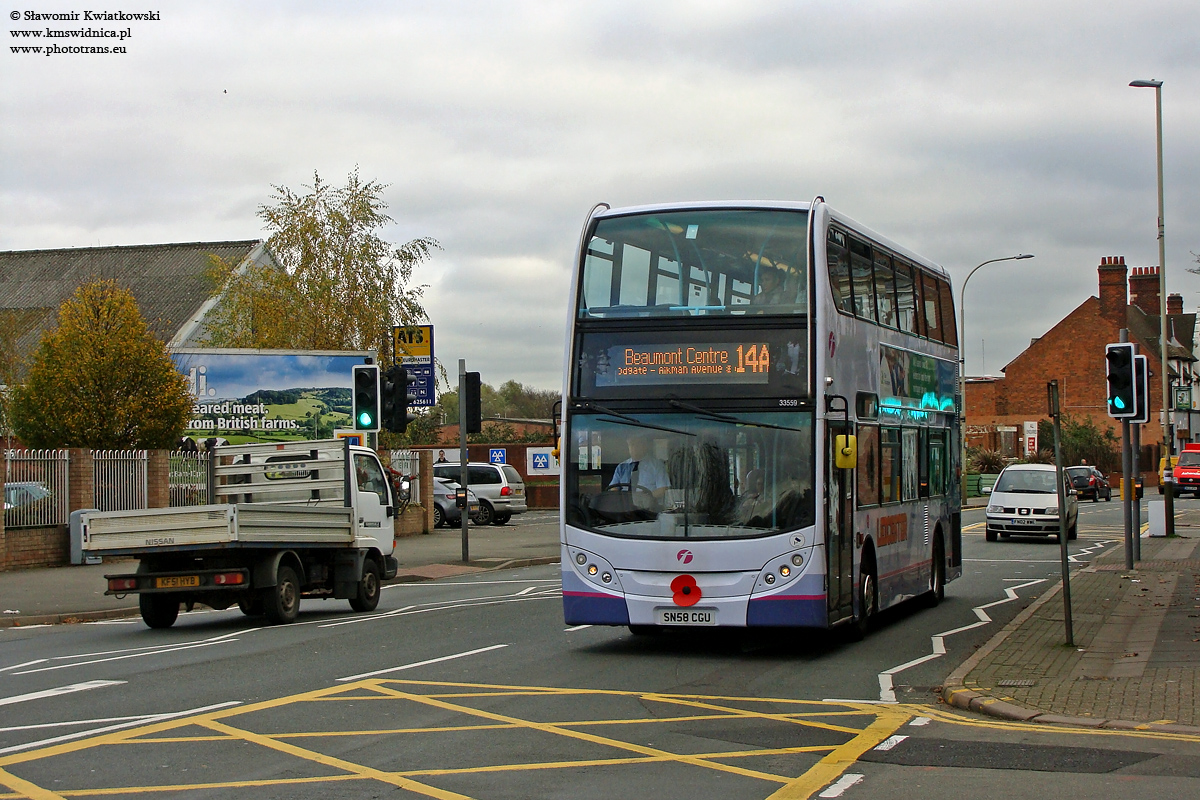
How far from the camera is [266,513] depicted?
51.3ft

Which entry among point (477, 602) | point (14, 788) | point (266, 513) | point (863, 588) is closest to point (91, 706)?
point (14, 788)

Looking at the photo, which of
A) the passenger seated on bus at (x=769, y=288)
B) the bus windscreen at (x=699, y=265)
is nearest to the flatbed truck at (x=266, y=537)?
the bus windscreen at (x=699, y=265)

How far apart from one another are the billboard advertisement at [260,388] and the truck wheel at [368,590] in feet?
55.7

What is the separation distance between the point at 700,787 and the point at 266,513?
952cm

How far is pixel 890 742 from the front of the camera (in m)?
8.59

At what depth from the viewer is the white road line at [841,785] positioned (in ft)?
23.3

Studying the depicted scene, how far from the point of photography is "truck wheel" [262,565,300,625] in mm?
16141

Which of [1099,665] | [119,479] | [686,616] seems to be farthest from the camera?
[119,479]

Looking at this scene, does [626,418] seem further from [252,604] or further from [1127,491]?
[1127,491]

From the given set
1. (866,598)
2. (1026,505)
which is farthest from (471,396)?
(1026,505)

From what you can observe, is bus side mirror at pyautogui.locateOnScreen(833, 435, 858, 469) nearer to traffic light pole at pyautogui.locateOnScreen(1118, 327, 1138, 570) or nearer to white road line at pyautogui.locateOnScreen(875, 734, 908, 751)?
white road line at pyautogui.locateOnScreen(875, 734, 908, 751)

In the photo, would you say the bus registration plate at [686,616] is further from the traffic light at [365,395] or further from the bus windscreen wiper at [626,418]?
the traffic light at [365,395]

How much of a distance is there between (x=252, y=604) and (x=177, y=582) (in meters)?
1.16

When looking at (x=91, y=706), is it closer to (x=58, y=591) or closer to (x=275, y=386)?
(x=58, y=591)
